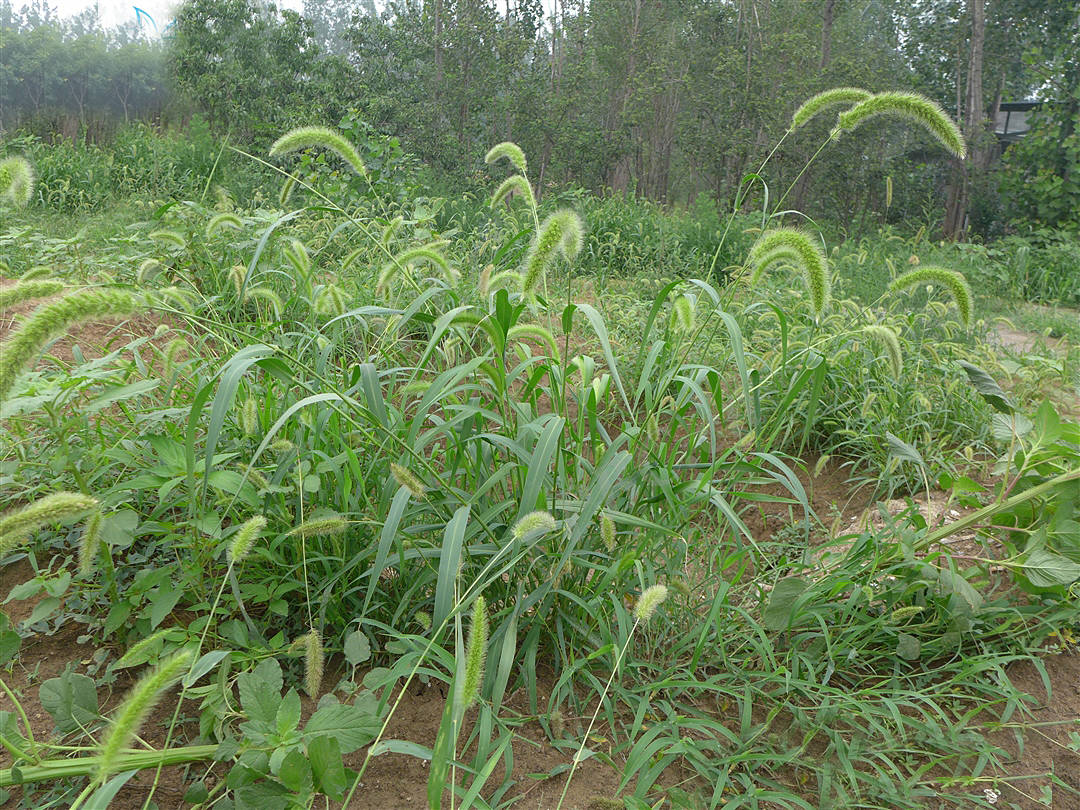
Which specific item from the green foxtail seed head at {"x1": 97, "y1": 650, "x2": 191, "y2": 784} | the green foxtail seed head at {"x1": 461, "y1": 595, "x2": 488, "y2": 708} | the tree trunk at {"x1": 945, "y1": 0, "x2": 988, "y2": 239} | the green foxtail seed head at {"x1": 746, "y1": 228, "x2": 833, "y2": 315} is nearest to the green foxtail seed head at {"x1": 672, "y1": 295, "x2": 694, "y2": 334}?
the green foxtail seed head at {"x1": 746, "y1": 228, "x2": 833, "y2": 315}

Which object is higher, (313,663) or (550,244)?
(550,244)

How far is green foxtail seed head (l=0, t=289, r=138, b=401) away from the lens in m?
1.04

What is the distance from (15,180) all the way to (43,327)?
0.80 metres

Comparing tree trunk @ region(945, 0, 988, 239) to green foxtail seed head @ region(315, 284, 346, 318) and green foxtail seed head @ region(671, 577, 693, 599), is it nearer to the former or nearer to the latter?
green foxtail seed head @ region(671, 577, 693, 599)

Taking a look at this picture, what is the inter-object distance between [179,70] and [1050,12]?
13.5 meters

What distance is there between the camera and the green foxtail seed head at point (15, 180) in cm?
160

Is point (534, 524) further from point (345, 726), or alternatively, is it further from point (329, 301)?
point (329, 301)

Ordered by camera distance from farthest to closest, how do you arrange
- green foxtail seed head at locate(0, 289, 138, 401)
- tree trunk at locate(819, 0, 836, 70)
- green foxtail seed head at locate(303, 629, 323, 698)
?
tree trunk at locate(819, 0, 836, 70) → green foxtail seed head at locate(303, 629, 323, 698) → green foxtail seed head at locate(0, 289, 138, 401)

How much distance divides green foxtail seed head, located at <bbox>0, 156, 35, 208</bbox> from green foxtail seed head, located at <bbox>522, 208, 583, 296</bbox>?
1.13 meters

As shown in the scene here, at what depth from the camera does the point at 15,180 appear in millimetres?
1636

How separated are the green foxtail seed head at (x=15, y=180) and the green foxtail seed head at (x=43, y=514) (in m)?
0.88

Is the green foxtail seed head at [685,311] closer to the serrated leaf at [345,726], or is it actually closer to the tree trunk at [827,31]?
the serrated leaf at [345,726]

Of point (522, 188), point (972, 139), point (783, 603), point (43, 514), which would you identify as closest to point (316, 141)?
point (522, 188)

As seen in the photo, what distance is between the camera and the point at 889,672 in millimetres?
1808
